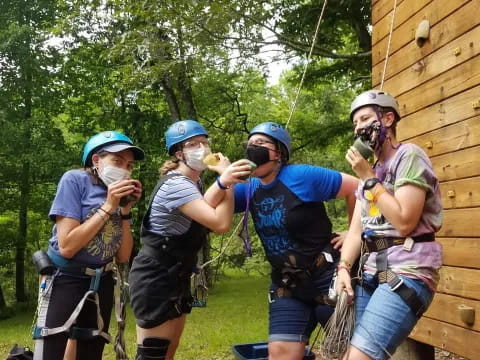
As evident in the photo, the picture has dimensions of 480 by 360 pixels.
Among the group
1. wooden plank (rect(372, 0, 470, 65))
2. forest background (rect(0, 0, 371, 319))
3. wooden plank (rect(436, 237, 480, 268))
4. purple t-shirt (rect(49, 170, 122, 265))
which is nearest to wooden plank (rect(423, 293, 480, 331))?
wooden plank (rect(436, 237, 480, 268))

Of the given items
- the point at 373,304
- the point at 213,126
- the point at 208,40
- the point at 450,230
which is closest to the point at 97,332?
the point at 373,304

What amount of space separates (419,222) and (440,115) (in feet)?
6.94

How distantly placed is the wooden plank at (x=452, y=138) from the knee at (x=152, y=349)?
2.78 metres

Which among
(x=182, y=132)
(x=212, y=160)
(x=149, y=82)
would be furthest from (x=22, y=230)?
(x=212, y=160)

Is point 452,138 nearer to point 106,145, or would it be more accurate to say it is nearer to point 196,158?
point 196,158

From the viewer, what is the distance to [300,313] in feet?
11.0

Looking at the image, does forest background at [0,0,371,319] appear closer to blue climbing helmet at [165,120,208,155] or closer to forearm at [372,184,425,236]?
blue climbing helmet at [165,120,208,155]

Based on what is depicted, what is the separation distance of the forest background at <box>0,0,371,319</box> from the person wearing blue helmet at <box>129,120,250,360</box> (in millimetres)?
6421

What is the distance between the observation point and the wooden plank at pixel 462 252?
3900 millimetres

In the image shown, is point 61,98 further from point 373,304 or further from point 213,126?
point 373,304

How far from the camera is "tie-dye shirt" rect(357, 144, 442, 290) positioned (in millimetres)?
2525

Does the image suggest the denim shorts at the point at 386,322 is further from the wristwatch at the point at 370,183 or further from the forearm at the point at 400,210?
the wristwatch at the point at 370,183

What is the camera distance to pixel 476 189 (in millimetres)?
3896

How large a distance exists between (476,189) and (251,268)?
20.8m
